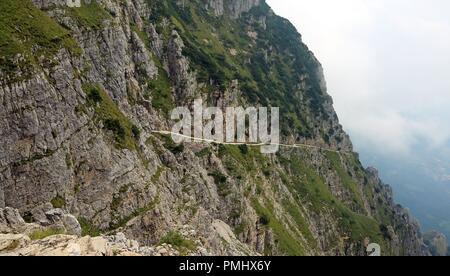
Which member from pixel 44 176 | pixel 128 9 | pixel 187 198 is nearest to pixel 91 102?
pixel 44 176

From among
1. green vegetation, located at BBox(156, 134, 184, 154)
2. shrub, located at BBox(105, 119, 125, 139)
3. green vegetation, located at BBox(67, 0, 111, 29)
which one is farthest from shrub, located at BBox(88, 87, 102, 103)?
green vegetation, located at BBox(156, 134, 184, 154)

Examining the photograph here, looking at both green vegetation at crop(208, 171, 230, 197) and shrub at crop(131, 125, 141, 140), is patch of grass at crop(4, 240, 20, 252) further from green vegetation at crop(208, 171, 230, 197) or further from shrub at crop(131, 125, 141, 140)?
green vegetation at crop(208, 171, 230, 197)

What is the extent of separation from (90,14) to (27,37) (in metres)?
42.9

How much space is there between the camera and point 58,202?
3324 inches

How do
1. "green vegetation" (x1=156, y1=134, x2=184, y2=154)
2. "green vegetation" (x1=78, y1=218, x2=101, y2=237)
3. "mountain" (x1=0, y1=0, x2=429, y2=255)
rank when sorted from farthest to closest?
"green vegetation" (x1=156, y1=134, x2=184, y2=154)
"green vegetation" (x1=78, y1=218, x2=101, y2=237)
"mountain" (x1=0, y1=0, x2=429, y2=255)

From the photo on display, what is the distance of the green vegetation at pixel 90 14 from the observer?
12912 cm

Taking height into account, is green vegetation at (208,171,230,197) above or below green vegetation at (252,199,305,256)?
above

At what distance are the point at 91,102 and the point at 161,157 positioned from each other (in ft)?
93.4

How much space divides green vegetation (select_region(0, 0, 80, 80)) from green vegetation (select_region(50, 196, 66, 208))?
24684 mm

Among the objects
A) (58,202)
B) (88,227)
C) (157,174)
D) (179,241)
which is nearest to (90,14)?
(157,174)

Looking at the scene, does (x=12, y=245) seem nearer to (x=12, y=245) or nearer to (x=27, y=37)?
(x=12, y=245)

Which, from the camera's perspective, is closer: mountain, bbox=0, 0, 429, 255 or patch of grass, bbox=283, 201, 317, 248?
mountain, bbox=0, 0, 429, 255

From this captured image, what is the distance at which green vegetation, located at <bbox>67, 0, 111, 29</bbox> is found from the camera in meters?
129
